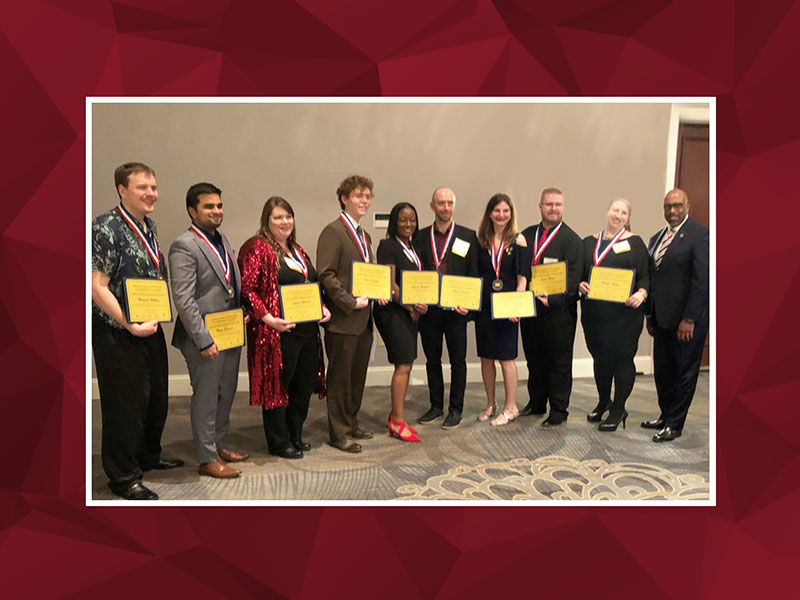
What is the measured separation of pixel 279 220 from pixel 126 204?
0.73 meters

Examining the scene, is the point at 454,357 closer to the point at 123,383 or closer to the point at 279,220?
the point at 279,220

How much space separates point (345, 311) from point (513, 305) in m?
1.03

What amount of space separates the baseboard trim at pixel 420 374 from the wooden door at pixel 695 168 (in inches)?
18.5

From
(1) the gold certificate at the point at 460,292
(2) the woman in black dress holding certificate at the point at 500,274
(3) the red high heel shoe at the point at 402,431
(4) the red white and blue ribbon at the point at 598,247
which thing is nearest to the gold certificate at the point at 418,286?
(1) the gold certificate at the point at 460,292

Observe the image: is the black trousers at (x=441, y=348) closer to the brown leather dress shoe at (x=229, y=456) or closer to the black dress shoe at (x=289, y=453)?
the black dress shoe at (x=289, y=453)

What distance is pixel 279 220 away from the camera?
2656mm

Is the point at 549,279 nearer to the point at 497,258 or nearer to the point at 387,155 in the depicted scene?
the point at 497,258

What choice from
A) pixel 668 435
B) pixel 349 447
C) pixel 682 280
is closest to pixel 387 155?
pixel 349 447

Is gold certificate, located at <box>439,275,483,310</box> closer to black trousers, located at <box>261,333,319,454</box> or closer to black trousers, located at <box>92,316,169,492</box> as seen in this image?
black trousers, located at <box>261,333,319,454</box>

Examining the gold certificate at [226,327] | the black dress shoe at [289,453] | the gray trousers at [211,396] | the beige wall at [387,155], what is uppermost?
the beige wall at [387,155]

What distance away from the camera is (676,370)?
9.93 feet

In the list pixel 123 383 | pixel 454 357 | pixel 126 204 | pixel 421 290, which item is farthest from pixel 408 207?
pixel 123 383

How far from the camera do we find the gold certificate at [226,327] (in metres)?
2.48

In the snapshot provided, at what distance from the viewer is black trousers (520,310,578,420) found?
3.17m
